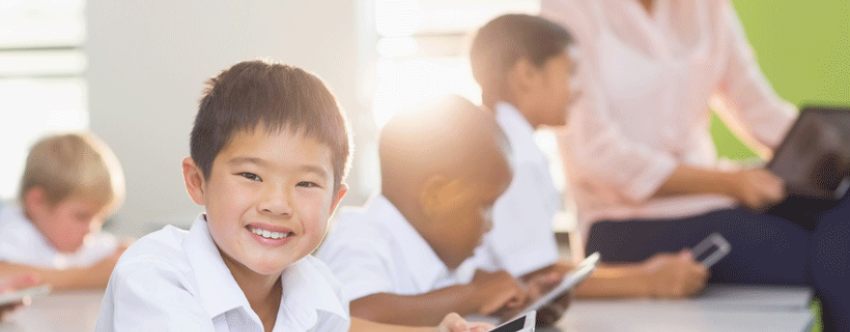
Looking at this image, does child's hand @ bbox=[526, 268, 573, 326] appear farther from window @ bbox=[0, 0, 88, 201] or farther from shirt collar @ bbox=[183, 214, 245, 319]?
window @ bbox=[0, 0, 88, 201]

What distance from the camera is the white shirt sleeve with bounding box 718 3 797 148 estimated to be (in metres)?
1.79

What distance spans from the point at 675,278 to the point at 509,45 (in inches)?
18.6

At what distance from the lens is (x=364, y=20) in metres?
3.79

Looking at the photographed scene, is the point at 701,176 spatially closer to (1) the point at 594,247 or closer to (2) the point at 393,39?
(1) the point at 594,247

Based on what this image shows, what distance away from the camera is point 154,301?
2.00ft

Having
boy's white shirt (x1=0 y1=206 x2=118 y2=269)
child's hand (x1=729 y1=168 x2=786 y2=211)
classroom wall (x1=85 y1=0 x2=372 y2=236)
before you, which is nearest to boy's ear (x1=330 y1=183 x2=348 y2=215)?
child's hand (x1=729 y1=168 x2=786 y2=211)

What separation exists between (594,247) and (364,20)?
253 centimetres

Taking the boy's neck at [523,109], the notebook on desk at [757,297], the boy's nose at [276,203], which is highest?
the boy's nose at [276,203]

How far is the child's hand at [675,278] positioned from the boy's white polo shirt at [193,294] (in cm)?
65

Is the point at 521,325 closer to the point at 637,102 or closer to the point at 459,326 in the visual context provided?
the point at 459,326

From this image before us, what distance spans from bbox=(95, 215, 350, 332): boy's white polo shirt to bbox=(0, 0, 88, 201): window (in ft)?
12.0

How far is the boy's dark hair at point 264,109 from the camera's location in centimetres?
66

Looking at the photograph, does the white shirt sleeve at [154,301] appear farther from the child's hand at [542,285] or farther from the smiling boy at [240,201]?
the child's hand at [542,285]

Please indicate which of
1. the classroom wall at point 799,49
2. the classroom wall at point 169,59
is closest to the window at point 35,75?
the classroom wall at point 169,59
